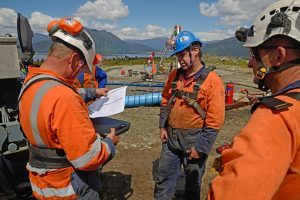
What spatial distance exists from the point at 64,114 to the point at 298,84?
1517 mm

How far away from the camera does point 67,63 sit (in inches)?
91.4

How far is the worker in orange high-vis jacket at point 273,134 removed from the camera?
1130 mm

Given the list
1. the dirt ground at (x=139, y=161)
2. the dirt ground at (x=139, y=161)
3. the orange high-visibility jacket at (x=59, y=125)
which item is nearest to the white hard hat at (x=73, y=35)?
the orange high-visibility jacket at (x=59, y=125)

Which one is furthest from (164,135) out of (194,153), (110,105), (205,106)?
(110,105)

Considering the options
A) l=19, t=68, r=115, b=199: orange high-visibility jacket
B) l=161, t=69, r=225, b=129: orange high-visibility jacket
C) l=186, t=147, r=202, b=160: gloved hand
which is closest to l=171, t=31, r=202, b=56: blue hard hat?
l=161, t=69, r=225, b=129: orange high-visibility jacket

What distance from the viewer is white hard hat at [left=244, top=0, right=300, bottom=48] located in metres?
1.38

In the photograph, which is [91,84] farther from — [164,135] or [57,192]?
[57,192]

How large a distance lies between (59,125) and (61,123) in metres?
0.02

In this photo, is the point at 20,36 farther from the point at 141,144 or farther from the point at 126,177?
the point at 141,144

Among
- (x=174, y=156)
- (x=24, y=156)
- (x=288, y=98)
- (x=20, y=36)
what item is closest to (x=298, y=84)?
(x=288, y=98)

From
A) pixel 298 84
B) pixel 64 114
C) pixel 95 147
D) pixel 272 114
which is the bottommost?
pixel 95 147

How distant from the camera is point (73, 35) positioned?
2.31 m

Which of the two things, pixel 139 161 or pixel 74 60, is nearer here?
pixel 74 60

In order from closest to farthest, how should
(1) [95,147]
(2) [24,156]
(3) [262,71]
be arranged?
(3) [262,71]
(1) [95,147]
(2) [24,156]
